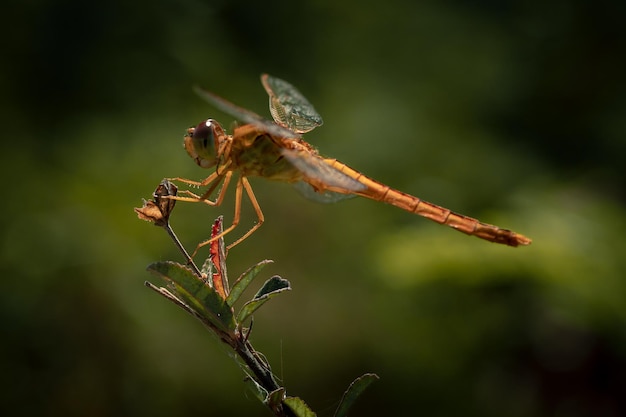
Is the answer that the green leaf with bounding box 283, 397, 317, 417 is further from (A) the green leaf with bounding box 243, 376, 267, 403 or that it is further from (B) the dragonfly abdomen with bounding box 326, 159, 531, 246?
(B) the dragonfly abdomen with bounding box 326, 159, 531, 246

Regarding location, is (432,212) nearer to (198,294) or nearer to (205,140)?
(205,140)

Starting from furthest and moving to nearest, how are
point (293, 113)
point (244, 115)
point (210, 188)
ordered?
1. point (293, 113)
2. point (210, 188)
3. point (244, 115)

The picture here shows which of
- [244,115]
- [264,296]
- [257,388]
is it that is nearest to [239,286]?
[264,296]

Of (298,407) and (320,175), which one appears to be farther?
(320,175)

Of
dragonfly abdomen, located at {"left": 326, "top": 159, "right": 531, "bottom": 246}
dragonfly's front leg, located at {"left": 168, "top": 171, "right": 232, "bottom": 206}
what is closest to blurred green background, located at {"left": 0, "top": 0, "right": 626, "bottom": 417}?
dragonfly abdomen, located at {"left": 326, "top": 159, "right": 531, "bottom": 246}

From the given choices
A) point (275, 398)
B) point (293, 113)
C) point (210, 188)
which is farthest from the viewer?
point (293, 113)

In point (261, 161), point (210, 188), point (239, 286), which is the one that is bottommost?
point (239, 286)
